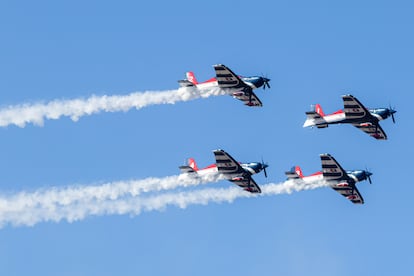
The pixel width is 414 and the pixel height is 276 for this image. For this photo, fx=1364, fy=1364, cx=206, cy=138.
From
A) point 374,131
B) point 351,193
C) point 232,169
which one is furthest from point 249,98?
point 351,193

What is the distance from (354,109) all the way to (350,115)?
811 millimetres

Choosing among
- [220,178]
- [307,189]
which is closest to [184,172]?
[220,178]

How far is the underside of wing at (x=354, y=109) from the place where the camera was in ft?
460

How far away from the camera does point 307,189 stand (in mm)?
141000

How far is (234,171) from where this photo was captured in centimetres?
14000

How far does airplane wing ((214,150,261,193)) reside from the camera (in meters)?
139

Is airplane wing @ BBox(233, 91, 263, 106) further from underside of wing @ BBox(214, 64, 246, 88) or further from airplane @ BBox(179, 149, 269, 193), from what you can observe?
airplane @ BBox(179, 149, 269, 193)

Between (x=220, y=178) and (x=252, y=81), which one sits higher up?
(x=252, y=81)

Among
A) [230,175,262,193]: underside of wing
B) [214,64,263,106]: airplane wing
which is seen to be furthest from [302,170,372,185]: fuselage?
[214,64,263,106]: airplane wing

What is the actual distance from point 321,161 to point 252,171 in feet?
23.8

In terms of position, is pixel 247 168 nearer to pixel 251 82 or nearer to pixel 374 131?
pixel 251 82

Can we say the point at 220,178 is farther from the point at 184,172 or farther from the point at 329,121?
the point at 329,121

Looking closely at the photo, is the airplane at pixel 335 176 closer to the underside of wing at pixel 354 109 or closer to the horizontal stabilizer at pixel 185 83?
the underside of wing at pixel 354 109

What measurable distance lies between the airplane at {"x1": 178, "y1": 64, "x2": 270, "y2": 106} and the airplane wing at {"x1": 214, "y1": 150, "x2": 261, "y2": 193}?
24.0 ft
